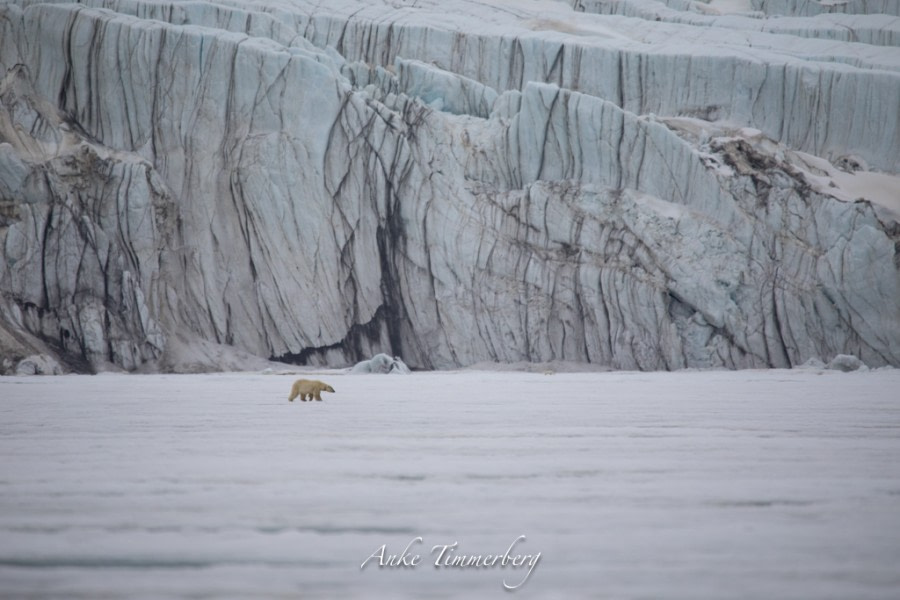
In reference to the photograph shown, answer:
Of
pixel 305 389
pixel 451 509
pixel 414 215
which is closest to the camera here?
pixel 451 509

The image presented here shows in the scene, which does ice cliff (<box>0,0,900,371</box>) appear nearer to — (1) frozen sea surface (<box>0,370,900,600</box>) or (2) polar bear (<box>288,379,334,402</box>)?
(2) polar bear (<box>288,379,334,402</box>)

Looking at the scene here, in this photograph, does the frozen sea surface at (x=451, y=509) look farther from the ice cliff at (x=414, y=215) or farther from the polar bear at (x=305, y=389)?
the ice cliff at (x=414, y=215)

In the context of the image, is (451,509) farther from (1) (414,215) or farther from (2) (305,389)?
(1) (414,215)

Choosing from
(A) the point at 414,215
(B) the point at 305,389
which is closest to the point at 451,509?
(B) the point at 305,389

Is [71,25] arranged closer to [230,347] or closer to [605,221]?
[230,347]

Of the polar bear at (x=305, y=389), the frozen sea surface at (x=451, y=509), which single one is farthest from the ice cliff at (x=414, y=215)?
the frozen sea surface at (x=451, y=509)

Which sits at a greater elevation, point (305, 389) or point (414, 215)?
point (305, 389)

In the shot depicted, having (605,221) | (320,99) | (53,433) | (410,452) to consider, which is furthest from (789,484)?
(320,99)

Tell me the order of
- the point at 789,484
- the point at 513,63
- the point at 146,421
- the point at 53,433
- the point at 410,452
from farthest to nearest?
the point at 513,63
the point at 146,421
the point at 53,433
the point at 410,452
the point at 789,484
